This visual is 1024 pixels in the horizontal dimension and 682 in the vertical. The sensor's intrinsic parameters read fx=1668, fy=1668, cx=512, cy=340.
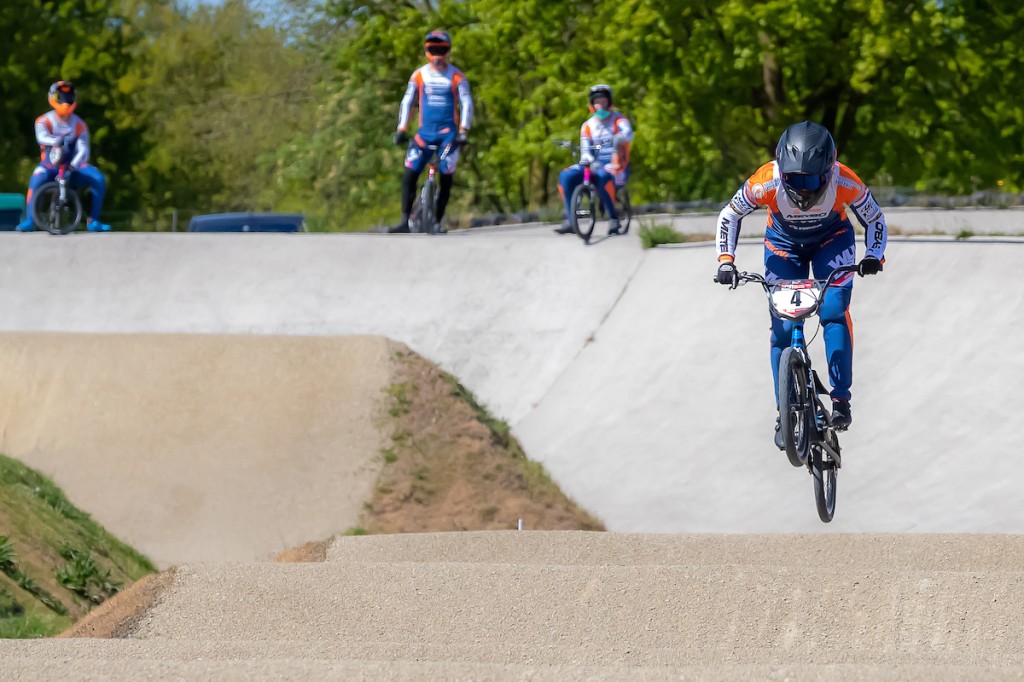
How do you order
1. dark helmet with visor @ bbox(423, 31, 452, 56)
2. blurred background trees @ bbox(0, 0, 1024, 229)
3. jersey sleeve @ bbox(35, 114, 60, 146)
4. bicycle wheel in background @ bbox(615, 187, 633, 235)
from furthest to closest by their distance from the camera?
blurred background trees @ bbox(0, 0, 1024, 229) < jersey sleeve @ bbox(35, 114, 60, 146) < bicycle wheel in background @ bbox(615, 187, 633, 235) < dark helmet with visor @ bbox(423, 31, 452, 56)

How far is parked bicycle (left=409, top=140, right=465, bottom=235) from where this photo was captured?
18.8 meters

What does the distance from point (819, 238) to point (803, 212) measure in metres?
0.30

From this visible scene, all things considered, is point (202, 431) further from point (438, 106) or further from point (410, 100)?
point (438, 106)

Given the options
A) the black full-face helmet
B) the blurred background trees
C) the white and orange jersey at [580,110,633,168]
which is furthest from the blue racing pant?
the blurred background trees

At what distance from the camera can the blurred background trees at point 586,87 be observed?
98.8 feet

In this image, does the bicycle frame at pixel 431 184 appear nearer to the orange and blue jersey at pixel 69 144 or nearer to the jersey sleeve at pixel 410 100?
the jersey sleeve at pixel 410 100

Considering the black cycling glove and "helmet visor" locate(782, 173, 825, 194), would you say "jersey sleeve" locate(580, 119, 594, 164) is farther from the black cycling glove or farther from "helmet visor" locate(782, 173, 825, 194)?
"helmet visor" locate(782, 173, 825, 194)

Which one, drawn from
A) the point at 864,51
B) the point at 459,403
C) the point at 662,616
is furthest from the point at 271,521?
the point at 864,51

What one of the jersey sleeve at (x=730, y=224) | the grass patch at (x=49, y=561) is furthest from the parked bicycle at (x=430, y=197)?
the jersey sleeve at (x=730, y=224)

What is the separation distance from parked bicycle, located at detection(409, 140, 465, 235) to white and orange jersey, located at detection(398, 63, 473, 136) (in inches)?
7.6

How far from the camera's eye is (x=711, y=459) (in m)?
15.8

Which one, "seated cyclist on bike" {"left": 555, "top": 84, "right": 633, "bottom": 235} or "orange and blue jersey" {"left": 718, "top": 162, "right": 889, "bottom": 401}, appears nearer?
"orange and blue jersey" {"left": 718, "top": 162, "right": 889, "bottom": 401}

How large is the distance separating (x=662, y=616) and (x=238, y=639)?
249cm

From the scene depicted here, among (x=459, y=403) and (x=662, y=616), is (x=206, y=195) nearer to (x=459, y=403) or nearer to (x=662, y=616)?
(x=459, y=403)
